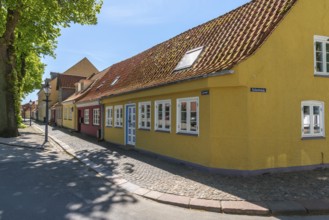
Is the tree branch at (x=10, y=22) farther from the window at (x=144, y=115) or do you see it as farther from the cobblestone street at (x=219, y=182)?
the cobblestone street at (x=219, y=182)

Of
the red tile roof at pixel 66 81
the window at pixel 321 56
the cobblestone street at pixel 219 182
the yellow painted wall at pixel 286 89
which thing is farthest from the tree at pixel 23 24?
the red tile roof at pixel 66 81

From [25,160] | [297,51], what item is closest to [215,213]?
[297,51]

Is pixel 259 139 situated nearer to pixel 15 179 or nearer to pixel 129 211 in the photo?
pixel 129 211

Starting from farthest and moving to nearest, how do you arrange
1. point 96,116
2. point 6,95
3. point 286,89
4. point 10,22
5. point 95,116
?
point 95,116 → point 96,116 → point 6,95 → point 10,22 → point 286,89

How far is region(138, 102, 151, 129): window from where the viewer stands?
13.0 metres

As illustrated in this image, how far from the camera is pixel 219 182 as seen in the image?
306 inches

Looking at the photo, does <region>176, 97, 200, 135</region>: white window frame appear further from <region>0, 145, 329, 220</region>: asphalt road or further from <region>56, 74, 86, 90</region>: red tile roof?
<region>56, 74, 86, 90</region>: red tile roof

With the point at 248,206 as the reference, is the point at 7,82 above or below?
above

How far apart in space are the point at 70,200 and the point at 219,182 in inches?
151

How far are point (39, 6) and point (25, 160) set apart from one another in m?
9.58

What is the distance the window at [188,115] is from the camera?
980cm

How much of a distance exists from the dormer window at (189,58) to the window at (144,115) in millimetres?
2294

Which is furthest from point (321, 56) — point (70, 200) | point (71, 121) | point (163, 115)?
point (71, 121)

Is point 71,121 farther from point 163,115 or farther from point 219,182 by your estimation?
point 219,182
